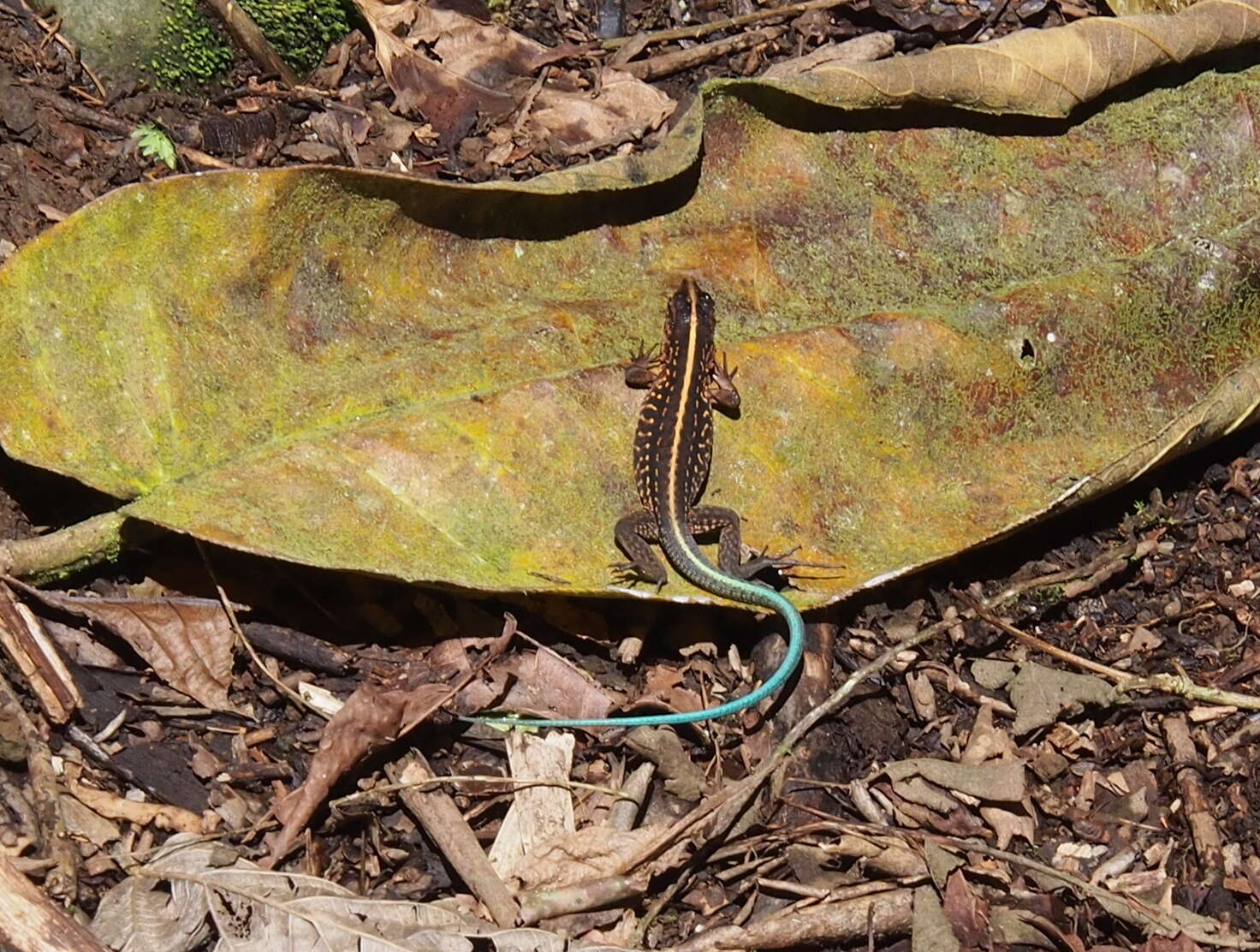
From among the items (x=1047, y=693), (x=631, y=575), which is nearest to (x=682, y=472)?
(x=631, y=575)

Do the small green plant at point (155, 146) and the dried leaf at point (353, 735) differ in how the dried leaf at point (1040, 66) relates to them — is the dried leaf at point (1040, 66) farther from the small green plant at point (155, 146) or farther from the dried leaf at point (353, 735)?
the dried leaf at point (353, 735)

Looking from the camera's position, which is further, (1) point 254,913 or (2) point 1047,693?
(2) point 1047,693

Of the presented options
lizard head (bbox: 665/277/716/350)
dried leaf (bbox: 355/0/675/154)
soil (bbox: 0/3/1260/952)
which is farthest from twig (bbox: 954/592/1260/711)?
dried leaf (bbox: 355/0/675/154)

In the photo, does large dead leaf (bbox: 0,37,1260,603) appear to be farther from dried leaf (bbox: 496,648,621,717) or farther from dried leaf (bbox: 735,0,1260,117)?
dried leaf (bbox: 496,648,621,717)

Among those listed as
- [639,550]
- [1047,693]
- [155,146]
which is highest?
[155,146]

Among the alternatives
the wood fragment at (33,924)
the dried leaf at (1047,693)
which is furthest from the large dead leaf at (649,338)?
the wood fragment at (33,924)

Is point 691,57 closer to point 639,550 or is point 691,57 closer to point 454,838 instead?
point 639,550
